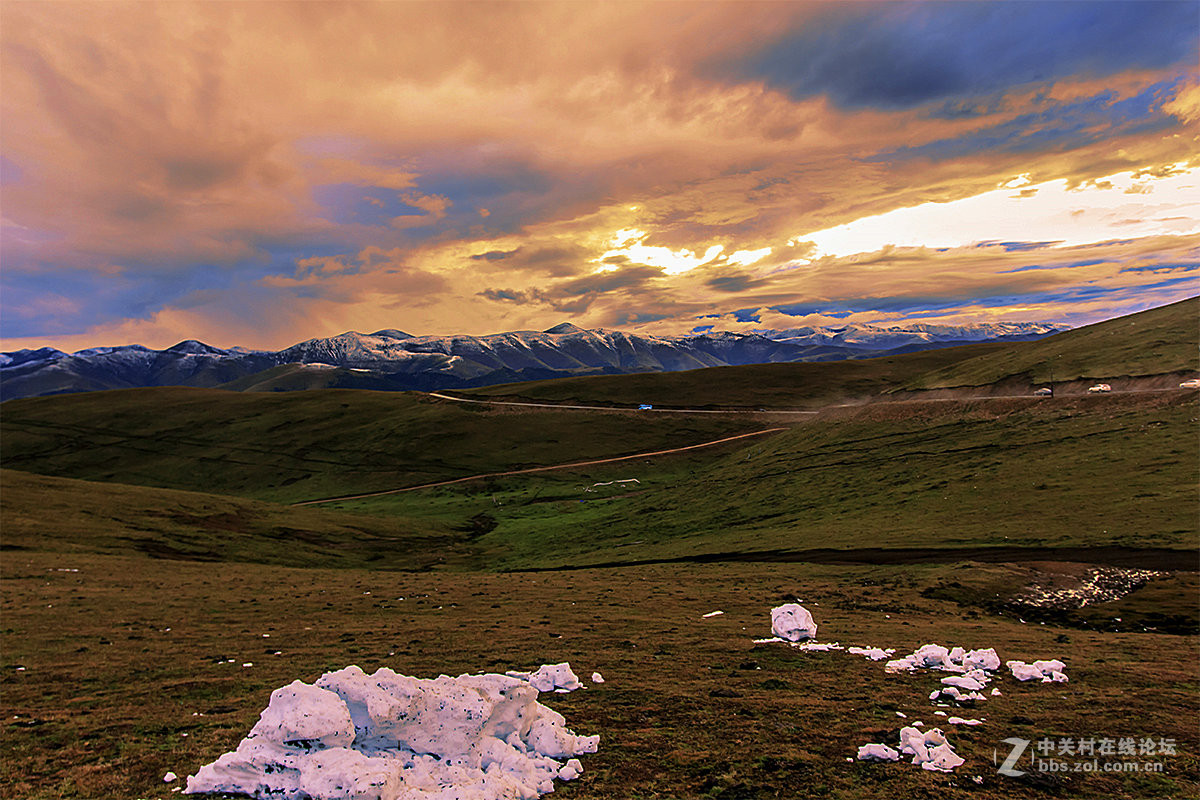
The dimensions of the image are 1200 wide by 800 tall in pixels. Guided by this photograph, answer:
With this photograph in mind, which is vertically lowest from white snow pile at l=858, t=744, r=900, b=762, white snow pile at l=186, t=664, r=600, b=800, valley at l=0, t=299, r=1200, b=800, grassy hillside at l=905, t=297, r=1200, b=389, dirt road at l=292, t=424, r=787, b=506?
dirt road at l=292, t=424, r=787, b=506

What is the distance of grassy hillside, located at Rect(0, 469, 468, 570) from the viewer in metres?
59.9

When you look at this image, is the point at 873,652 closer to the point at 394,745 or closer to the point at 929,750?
the point at 929,750

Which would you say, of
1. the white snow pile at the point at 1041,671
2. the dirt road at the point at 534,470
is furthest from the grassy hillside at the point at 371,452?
the white snow pile at the point at 1041,671

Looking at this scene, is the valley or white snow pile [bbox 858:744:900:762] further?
the valley

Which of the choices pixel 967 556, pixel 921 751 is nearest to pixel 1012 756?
pixel 921 751

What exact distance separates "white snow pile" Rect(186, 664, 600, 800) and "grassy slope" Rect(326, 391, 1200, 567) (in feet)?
149

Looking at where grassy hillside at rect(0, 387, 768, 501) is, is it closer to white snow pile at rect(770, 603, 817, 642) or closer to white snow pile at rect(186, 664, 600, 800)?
white snow pile at rect(770, 603, 817, 642)

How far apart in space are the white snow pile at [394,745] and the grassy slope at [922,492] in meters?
45.5

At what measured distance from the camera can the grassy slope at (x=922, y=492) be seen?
47.6 meters

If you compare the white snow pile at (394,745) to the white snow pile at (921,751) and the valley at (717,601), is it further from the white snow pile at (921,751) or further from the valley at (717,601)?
the white snow pile at (921,751)

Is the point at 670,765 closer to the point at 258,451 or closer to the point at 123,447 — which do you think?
the point at 258,451

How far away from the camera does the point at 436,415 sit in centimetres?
19900

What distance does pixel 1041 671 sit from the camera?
2045cm

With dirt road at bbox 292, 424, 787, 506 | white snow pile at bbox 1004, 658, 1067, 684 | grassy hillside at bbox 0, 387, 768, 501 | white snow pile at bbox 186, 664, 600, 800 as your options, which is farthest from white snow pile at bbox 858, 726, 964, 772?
grassy hillside at bbox 0, 387, 768, 501
